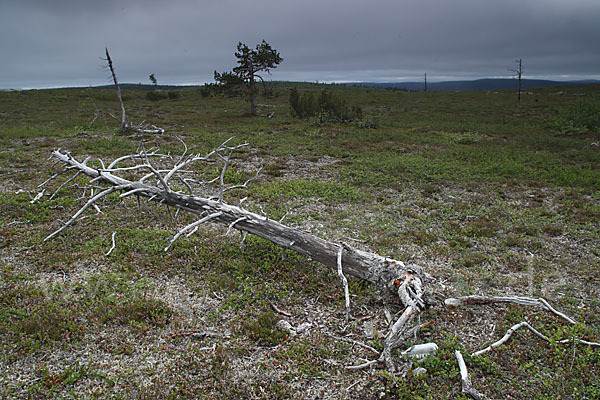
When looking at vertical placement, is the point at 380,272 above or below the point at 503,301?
above

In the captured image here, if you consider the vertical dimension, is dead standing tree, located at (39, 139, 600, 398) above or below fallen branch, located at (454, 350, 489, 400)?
above

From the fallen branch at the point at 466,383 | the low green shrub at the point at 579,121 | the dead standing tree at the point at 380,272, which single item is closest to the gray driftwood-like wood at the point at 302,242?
the dead standing tree at the point at 380,272

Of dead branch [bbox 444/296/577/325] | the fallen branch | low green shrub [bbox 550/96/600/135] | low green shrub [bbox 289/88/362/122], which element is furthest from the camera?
low green shrub [bbox 289/88/362/122]

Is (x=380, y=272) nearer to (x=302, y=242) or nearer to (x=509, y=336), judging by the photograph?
(x=302, y=242)

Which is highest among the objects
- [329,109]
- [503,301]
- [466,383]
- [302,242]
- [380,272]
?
[329,109]

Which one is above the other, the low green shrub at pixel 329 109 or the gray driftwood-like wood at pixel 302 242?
the low green shrub at pixel 329 109

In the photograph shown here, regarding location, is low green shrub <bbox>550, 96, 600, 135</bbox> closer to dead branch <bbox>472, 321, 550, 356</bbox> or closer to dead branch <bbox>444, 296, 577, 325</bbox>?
dead branch <bbox>444, 296, 577, 325</bbox>

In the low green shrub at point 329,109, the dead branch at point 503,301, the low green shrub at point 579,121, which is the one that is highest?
the low green shrub at point 329,109

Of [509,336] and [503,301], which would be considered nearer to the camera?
[509,336]

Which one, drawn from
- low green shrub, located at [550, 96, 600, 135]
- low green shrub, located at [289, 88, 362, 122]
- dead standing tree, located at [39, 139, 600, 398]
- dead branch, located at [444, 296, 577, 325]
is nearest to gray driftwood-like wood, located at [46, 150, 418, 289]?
dead standing tree, located at [39, 139, 600, 398]

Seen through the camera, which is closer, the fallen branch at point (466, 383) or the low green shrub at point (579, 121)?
the fallen branch at point (466, 383)

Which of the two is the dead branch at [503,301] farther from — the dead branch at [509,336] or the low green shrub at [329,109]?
the low green shrub at [329,109]

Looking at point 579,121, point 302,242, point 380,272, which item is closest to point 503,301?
point 380,272

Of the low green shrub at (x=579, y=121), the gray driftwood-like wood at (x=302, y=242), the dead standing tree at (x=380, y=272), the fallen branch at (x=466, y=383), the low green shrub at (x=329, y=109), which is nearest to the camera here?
the fallen branch at (x=466, y=383)
